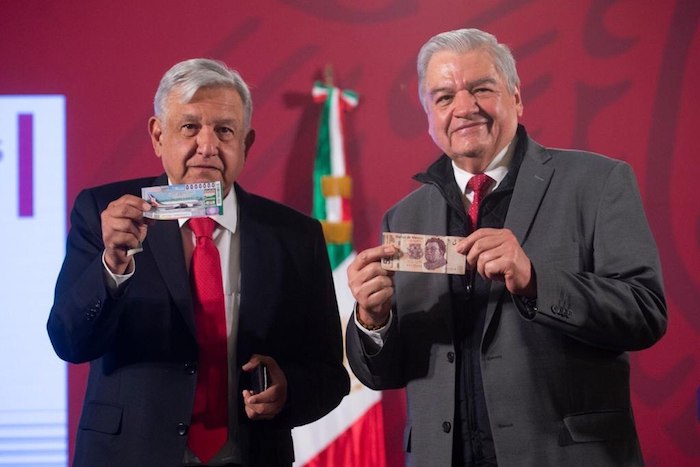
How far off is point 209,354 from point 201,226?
39 centimetres

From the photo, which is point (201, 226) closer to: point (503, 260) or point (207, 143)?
point (207, 143)

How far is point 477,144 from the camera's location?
2.37m

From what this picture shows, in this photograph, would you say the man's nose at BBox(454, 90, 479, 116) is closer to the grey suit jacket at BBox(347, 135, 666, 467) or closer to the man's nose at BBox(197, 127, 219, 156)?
the grey suit jacket at BBox(347, 135, 666, 467)

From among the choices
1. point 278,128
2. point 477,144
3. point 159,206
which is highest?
point 278,128

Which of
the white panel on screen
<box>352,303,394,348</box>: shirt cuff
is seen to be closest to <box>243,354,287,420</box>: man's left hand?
<box>352,303,394,348</box>: shirt cuff

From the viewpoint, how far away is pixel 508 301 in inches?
86.2

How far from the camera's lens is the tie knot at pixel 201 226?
7.97ft

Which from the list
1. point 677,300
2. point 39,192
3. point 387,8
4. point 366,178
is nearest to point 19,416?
point 39,192

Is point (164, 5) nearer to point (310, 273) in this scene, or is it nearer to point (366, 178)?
point (366, 178)

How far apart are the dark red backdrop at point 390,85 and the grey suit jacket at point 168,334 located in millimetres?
1594

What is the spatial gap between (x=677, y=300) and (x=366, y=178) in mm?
1707

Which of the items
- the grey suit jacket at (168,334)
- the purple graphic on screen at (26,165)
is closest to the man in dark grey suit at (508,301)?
the grey suit jacket at (168,334)

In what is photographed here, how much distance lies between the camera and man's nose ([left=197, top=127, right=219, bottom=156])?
238 cm

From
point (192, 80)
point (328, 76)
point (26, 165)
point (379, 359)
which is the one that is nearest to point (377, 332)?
point (379, 359)
